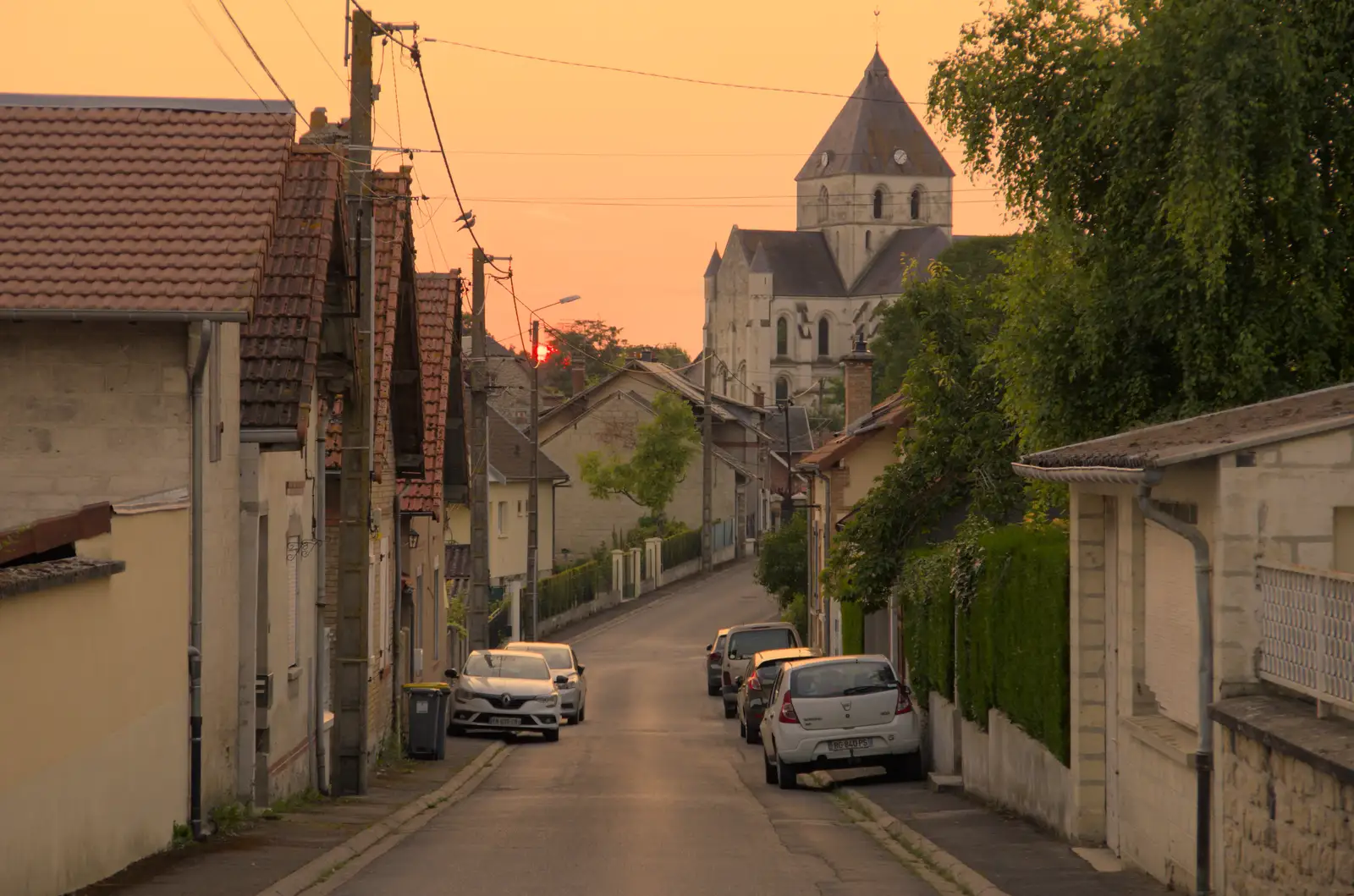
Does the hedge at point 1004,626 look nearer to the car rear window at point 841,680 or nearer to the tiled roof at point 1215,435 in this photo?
the car rear window at point 841,680

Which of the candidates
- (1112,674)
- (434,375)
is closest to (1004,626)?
(1112,674)

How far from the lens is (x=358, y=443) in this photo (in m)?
17.4

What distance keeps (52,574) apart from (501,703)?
21.8m

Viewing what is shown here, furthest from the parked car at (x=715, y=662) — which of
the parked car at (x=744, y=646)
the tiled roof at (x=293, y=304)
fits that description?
the tiled roof at (x=293, y=304)

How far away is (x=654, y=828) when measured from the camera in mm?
16438

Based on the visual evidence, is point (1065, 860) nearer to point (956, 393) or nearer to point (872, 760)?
point (872, 760)

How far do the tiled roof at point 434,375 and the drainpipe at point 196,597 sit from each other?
12.4 meters

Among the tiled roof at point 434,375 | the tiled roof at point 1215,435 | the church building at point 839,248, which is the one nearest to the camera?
the tiled roof at point 1215,435

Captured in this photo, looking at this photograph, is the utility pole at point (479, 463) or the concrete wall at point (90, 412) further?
the utility pole at point (479, 463)

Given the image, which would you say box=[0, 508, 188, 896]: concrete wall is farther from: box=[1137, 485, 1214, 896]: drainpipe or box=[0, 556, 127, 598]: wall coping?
box=[1137, 485, 1214, 896]: drainpipe

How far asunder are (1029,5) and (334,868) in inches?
461

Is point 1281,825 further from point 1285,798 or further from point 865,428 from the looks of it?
point 865,428

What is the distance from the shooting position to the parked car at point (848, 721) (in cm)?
2117

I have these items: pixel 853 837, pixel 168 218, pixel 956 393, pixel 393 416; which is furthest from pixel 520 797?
pixel 956 393
